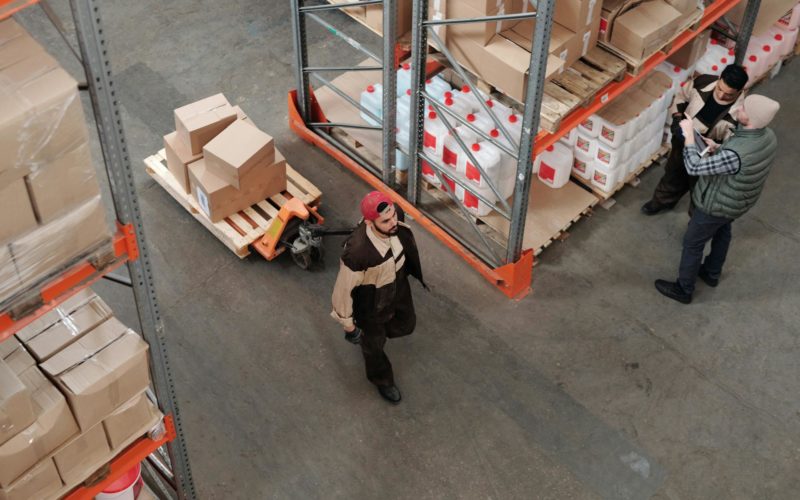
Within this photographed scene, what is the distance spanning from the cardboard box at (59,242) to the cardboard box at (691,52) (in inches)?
237

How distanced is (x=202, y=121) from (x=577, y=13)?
3.21m

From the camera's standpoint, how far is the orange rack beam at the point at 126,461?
15.8 feet

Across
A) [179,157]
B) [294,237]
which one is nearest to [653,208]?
[294,237]

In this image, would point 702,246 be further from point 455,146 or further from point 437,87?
point 437,87

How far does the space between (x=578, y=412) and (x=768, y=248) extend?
255 centimetres

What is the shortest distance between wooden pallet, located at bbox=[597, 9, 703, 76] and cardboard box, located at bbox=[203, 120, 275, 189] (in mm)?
2846

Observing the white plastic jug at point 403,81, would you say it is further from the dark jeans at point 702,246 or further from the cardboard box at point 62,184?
the cardboard box at point 62,184

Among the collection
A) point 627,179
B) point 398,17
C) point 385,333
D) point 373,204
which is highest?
point 398,17

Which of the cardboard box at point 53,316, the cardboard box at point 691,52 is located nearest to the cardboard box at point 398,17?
the cardboard box at point 691,52

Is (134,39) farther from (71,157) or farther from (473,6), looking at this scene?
(71,157)

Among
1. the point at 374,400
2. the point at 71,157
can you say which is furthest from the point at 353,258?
the point at 71,157

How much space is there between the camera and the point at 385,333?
265 inches

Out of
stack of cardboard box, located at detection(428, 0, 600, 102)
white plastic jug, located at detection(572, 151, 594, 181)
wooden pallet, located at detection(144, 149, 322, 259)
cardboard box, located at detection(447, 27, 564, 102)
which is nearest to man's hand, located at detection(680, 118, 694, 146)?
stack of cardboard box, located at detection(428, 0, 600, 102)

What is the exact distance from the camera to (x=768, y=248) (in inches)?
323
